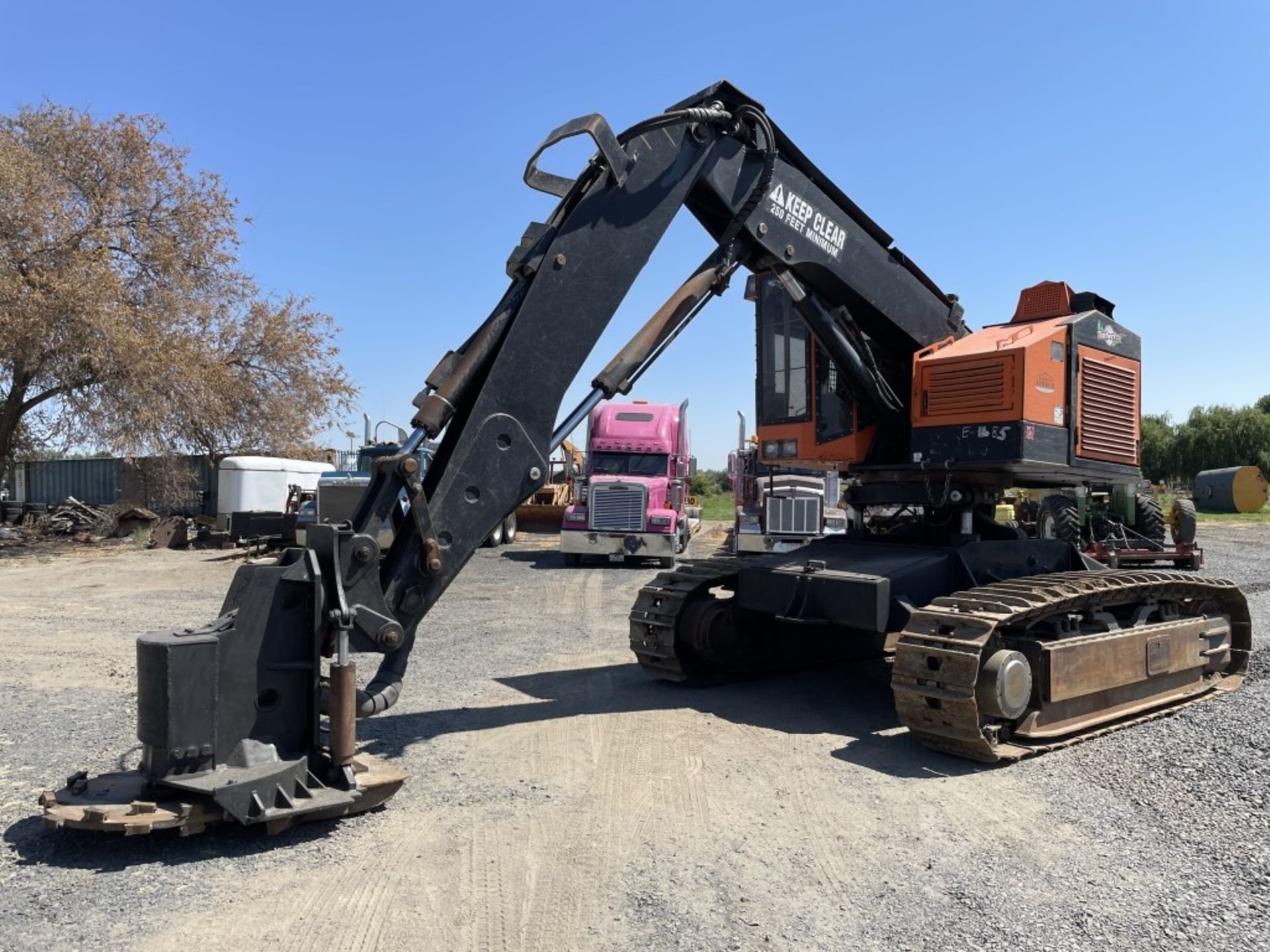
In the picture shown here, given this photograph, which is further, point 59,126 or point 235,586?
point 59,126

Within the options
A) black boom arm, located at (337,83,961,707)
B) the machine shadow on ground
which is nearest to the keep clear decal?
black boom arm, located at (337,83,961,707)

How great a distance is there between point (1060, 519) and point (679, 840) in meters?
12.7

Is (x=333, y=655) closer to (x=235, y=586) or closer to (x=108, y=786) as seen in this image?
(x=235, y=586)

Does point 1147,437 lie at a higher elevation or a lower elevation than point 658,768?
higher

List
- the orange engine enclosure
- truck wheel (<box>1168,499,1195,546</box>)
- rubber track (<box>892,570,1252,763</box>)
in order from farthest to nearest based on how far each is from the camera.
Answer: truck wheel (<box>1168,499,1195,546</box>) < the orange engine enclosure < rubber track (<box>892,570,1252,763</box>)

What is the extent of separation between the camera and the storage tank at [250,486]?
23969 millimetres

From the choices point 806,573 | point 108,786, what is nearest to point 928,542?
point 806,573

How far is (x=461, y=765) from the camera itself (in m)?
5.62

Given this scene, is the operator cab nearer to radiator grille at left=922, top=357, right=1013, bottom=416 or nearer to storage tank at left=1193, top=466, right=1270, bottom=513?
radiator grille at left=922, top=357, right=1013, bottom=416

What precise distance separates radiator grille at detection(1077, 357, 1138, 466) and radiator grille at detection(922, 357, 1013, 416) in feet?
2.90

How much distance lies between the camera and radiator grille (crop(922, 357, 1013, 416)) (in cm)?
684

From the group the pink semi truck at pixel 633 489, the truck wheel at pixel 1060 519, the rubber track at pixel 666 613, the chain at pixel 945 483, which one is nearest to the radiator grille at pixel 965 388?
the chain at pixel 945 483

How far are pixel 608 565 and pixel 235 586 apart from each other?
47.9 feet

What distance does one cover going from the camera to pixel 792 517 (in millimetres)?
18359
